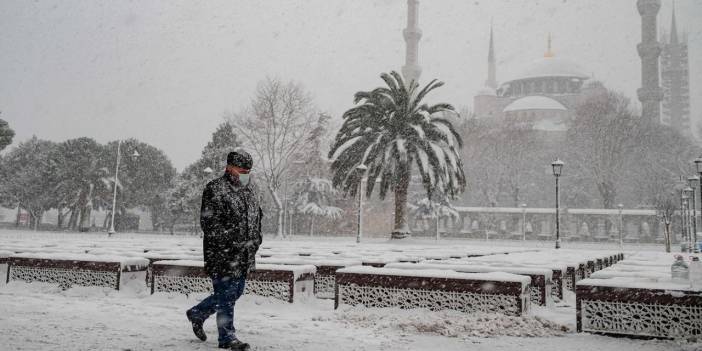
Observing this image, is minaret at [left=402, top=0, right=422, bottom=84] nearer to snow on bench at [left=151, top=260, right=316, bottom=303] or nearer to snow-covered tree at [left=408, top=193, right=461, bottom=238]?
snow-covered tree at [left=408, top=193, right=461, bottom=238]

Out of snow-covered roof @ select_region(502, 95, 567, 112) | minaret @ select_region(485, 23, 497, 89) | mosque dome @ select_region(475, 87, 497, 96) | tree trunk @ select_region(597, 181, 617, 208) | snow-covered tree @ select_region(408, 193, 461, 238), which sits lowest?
snow-covered tree @ select_region(408, 193, 461, 238)

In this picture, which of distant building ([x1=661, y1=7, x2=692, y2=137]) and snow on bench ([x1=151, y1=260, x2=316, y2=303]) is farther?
distant building ([x1=661, y1=7, x2=692, y2=137])

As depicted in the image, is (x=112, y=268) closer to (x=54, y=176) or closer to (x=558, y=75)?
(x=54, y=176)

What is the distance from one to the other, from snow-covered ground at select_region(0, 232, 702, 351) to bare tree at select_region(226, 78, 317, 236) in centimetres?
2929

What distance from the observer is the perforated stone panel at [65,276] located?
9117mm

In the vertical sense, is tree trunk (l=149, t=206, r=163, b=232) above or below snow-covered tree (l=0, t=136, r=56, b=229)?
below

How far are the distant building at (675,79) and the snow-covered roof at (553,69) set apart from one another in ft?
207

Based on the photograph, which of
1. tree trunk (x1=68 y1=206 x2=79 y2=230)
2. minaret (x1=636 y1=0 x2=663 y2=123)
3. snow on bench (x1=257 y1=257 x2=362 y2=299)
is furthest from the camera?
minaret (x1=636 y1=0 x2=663 y2=123)

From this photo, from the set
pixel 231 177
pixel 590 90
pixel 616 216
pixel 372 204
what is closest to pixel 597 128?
pixel 616 216

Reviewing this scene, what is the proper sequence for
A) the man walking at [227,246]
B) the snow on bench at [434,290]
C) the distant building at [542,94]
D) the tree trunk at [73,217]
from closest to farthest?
1. the man walking at [227,246]
2. the snow on bench at [434,290]
3. the tree trunk at [73,217]
4. the distant building at [542,94]

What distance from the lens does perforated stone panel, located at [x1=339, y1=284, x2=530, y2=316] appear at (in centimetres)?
677

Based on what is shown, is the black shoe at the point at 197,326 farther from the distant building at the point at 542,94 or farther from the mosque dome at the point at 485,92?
the mosque dome at the point at 485,92

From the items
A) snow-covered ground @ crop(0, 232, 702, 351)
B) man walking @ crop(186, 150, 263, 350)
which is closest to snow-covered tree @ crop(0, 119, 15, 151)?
snow-covered ground @ crop(0, 232, 702, 351)

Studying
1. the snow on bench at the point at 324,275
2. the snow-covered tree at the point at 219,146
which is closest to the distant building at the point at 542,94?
the snow-covered tree at the point at 219,146
